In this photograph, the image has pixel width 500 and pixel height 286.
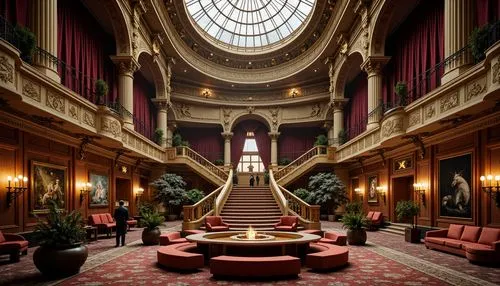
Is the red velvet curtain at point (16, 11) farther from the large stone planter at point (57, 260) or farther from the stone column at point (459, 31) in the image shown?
the stone column at point (459, 31)

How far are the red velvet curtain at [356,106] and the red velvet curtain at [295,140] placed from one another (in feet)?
14.5

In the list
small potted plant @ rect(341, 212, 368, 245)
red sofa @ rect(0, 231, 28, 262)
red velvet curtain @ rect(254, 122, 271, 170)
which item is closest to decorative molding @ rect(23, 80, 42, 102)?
red sofa @ rect(0, 231, 28, 262)

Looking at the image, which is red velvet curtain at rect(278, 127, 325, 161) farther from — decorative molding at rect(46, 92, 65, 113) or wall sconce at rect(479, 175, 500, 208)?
decorative molding at rect(46, 92, 65, 113)

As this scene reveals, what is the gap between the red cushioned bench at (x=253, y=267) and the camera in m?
6.74

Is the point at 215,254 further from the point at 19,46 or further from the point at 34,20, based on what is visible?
the point at 34,20

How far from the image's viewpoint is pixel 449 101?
31.6 feet

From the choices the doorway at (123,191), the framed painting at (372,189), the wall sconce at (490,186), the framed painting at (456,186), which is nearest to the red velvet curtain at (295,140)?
the framed painting at (372,189)

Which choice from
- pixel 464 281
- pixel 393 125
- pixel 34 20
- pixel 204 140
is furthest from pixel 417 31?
pixel 204 140

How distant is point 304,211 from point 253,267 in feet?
26.8

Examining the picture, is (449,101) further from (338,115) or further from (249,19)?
(249,19)

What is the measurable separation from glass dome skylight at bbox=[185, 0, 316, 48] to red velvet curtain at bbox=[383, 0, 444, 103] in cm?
911

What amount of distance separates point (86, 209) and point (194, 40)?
1386 cm

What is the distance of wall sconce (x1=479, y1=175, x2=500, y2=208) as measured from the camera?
8.84 m

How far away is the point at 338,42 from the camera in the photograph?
20.2 meters
